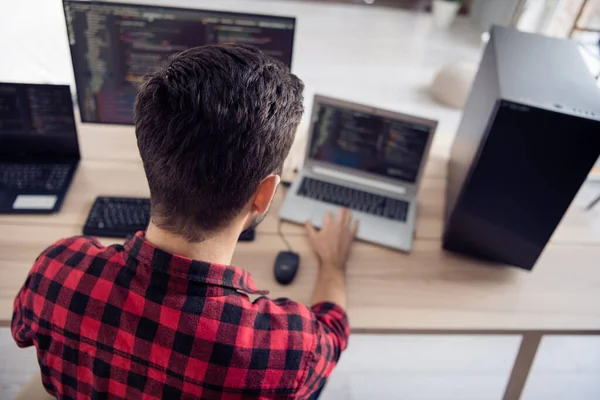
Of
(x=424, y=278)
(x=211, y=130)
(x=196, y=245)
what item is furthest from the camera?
(x=424, y=278)

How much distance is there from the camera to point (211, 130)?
0.66 metres

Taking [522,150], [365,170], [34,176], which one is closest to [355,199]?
[365,170]

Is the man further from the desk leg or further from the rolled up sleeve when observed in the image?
the desk leg

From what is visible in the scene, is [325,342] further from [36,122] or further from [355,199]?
[36,122]

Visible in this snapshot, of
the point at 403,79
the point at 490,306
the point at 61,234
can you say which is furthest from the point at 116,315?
the point at 403,79

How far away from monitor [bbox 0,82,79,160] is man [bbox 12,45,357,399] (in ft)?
2.06

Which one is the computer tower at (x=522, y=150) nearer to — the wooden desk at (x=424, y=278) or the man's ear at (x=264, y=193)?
the wooden desk at (x=424, y=278)

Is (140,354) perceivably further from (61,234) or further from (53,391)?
(61,234)

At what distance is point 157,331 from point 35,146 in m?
0.86

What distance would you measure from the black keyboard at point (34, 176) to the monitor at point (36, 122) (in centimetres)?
4

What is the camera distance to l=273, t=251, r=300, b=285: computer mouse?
44.7 inches

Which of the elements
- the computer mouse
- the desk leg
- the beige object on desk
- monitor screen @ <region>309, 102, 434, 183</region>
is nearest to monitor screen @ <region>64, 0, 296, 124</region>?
monitor screen @ <region>309, 102, 434, 183</region>

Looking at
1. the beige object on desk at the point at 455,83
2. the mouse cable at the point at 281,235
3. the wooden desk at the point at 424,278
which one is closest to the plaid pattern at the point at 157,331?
the wooden desk at the point at 424,278

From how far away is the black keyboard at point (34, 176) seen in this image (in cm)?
129
